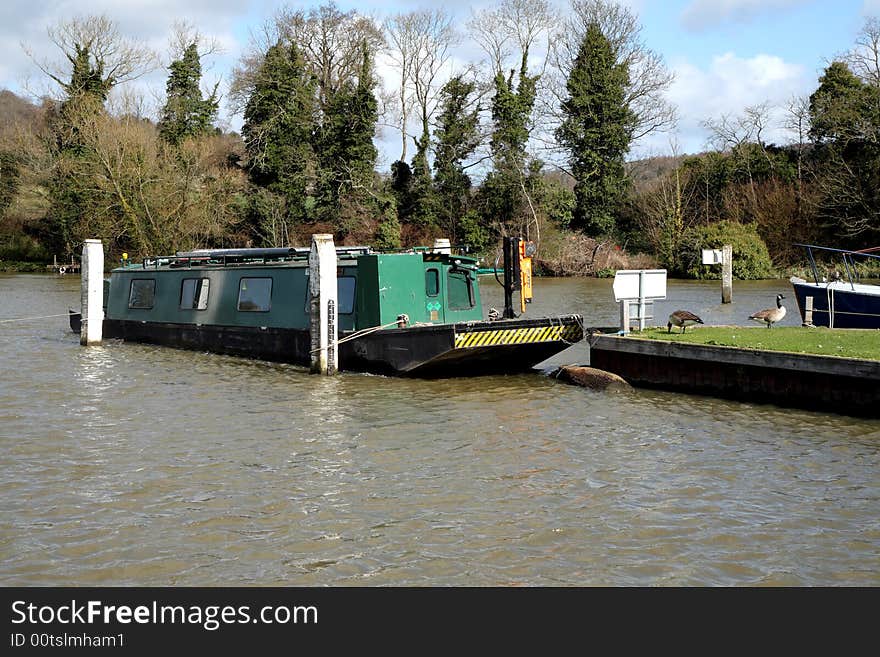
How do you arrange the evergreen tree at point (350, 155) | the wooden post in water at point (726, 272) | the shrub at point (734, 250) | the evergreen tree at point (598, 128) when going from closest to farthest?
the wooden post in water at point (726, 272) → the shrub at point (734, 250) → the evergreen tree at point (598, 128) → the evergreen tree at point (350, 155)

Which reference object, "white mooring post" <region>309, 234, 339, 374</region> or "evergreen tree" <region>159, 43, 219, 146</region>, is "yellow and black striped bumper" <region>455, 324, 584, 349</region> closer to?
"white mooring post" <region>309, 234, 339, 374</region>

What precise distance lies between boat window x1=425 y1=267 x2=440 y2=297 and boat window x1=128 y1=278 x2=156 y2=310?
8126 mm

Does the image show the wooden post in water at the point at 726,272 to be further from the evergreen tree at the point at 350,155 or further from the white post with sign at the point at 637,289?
the evergreen tree at the point at 350,155

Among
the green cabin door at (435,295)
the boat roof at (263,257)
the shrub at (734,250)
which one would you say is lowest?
the green cabin door at (435,295)

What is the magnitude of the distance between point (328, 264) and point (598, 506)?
27.8ft

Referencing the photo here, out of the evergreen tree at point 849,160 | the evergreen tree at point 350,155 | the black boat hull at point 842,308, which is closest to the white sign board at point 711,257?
the black boat hull at point 842,308

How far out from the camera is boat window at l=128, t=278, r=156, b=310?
71.8 feet

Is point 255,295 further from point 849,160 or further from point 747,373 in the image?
point 849,160

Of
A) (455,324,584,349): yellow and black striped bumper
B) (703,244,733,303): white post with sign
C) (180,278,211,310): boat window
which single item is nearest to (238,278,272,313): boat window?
(180,278,211,310): boat window

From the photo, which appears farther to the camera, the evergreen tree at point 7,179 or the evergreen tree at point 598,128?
the evergreen tree at point 7,179

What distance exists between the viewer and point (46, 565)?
23.8 feet

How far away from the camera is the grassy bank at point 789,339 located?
13289 mm

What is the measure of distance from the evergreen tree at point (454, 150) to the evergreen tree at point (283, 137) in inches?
313
